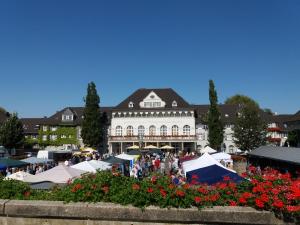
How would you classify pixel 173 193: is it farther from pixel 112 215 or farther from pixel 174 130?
pixel 174 130

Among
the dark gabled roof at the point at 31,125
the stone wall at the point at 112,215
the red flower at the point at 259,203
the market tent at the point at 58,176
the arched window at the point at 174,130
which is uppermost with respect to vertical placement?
the dark gabled roof at the point at 31,125

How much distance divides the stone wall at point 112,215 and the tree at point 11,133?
5963 cm

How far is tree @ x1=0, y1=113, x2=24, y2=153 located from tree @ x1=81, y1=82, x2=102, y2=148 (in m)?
11.5

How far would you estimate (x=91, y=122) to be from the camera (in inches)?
2682

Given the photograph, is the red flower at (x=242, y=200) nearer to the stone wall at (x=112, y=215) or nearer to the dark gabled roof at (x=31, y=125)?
the stone wall at (x=112, y=215)

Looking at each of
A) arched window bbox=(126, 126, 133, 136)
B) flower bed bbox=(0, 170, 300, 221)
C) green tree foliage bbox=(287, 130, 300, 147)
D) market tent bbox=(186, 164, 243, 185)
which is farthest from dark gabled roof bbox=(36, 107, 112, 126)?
flower bed bbox=(0, 170, 300, 221)

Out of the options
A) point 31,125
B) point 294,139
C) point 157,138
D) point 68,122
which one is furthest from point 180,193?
point 31,125

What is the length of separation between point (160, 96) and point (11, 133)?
95.4ft

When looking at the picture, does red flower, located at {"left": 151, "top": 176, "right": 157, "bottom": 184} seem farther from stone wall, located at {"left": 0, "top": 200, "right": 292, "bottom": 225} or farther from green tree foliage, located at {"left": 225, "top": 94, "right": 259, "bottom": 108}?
green tree foliage, located at {"left": 225, "top": 94, "right": 259, "bottom": 108}

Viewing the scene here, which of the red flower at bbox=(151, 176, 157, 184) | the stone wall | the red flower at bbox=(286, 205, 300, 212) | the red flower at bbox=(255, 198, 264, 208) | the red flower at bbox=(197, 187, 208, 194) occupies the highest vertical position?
the red flower at bbox=(151, 176, 157, 184)

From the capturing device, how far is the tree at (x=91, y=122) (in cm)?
6800

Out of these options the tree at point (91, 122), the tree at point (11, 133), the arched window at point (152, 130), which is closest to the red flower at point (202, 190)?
the tree at point (11, 133)

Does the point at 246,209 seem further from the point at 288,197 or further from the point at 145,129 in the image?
the point at 145,129

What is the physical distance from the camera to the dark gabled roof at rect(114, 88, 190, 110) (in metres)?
72.8
